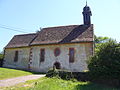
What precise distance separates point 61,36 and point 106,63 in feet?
38.9

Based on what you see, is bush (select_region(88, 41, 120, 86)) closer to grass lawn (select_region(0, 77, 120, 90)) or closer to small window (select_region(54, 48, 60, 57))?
grass lawn (select_region(0, 77, 120, 90))

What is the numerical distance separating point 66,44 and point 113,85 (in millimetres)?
10200

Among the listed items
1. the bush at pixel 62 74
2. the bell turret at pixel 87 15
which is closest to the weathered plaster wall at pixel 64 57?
the bell turret at pixel 87 15

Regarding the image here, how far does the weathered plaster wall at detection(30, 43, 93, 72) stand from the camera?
18219mm

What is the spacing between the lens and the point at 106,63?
1043 cm

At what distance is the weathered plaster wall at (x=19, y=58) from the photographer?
883 inches

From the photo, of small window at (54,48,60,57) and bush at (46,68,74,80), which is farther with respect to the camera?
small window at (54,48,60,57)

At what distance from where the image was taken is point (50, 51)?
67.0 ft

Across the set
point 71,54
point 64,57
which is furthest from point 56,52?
point 71,54

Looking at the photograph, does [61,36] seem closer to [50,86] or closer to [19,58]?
[19,58]

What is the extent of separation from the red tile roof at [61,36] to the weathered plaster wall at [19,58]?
3.65ft

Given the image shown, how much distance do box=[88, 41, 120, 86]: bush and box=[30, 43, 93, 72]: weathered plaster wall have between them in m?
6.93

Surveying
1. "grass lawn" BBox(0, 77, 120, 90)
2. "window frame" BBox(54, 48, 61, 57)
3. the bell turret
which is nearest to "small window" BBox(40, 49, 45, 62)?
"window frame" BBox(54, 48, 61, 57)

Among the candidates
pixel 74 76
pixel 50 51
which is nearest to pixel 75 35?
pixel 50 51
